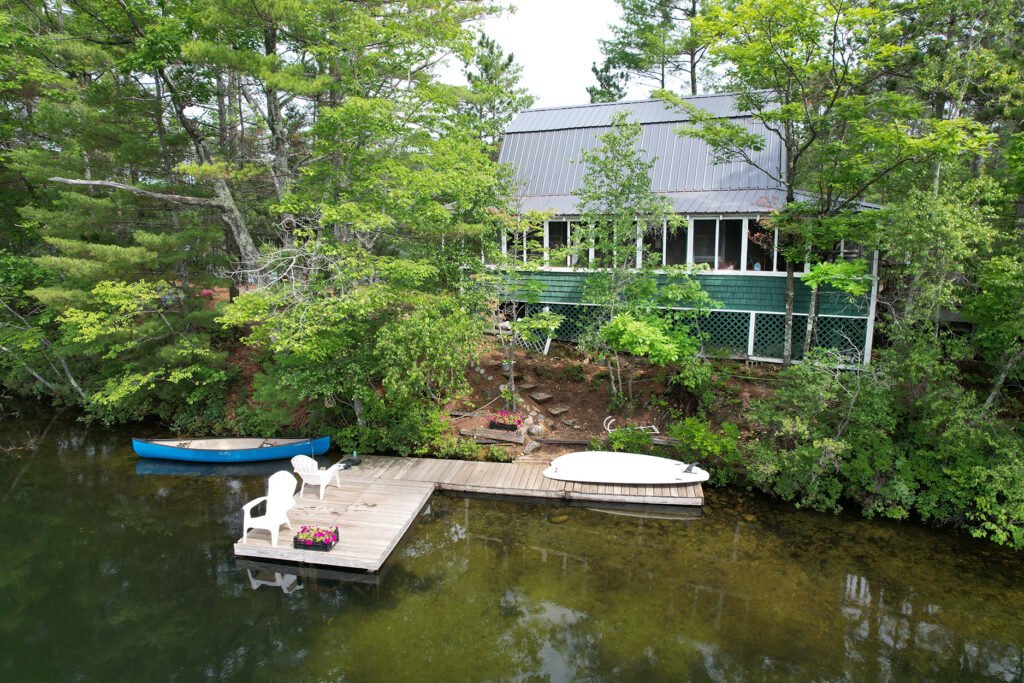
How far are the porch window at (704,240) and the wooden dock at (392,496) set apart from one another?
227 inches

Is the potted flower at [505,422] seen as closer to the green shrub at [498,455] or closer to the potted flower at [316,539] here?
the green shrub at [498,455]

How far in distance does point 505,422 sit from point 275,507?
5098 mm

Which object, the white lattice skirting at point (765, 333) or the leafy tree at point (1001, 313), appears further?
the white lattice skirting at point (765, 333)

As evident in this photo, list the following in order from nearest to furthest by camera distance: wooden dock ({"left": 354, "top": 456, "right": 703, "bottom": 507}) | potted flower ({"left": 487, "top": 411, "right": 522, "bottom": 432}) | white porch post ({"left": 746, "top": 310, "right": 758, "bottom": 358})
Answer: wooden dock ({"left": 354, "top": 456, "right": 703, "bottom": 507})
potted flower ({"left": 487, "top": 411, "right": 522, "bottom": 432})
white porch post ({"left": 746, "top": 310, "right": 758, "bottom": 358})

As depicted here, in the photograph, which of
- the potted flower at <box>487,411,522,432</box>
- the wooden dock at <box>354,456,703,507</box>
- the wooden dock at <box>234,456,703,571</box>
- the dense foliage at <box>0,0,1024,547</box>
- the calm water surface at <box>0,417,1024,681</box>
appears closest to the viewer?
the calm water surface at <box>0,417,1024,681</box>

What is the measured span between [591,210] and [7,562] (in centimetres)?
1292

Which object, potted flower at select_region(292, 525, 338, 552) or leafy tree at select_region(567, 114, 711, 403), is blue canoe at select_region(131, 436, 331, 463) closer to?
potted flower at select_region(292, 525, 338, 552)

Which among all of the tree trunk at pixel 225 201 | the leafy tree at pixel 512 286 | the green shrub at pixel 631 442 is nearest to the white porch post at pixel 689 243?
the leafy tree at pixel 512 286

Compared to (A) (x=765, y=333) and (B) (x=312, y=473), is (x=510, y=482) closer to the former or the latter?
(B) (x=312, y=473)

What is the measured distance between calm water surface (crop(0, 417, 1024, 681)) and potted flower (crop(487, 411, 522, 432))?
6.71 feet

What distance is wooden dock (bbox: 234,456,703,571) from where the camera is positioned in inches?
348

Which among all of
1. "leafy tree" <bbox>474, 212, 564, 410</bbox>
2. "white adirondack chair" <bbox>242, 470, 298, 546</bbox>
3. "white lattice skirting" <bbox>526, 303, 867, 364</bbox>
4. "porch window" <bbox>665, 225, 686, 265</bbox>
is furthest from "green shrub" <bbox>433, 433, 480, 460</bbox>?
"porch window" <bbox>665, 225, 686, 265</bbox>

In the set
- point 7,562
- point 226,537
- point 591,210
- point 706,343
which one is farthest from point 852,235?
point 7,562

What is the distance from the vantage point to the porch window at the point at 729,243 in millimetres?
13234
